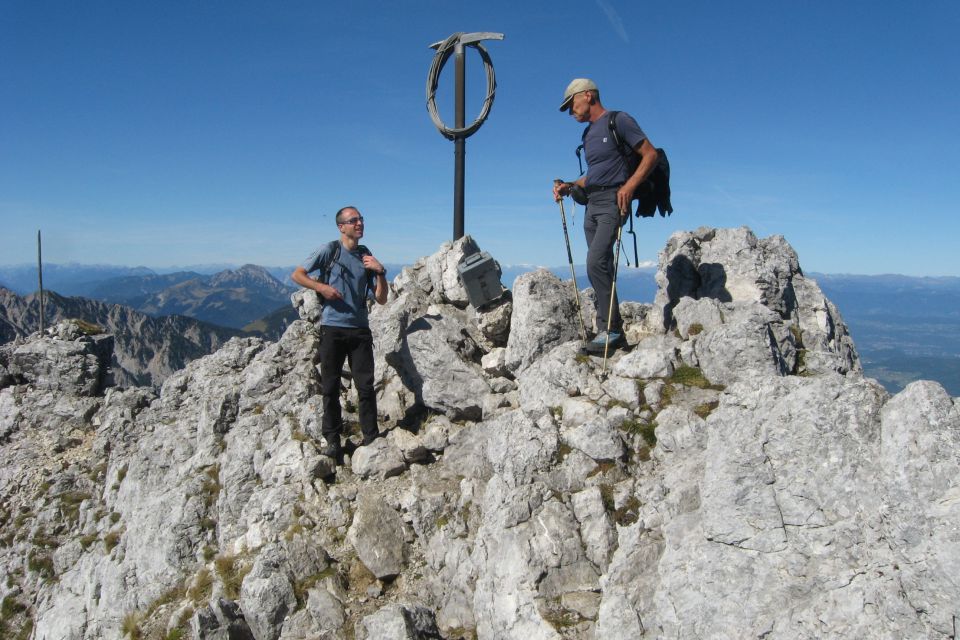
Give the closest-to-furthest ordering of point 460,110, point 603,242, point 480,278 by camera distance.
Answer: point 603,242, point 480,278, point 460,110

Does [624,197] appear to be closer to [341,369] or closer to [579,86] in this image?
[579,86]

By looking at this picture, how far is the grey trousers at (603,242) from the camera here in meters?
11.8

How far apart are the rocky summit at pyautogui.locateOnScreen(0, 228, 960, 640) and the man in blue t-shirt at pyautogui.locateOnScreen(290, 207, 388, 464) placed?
Answer: 1306 millimetres

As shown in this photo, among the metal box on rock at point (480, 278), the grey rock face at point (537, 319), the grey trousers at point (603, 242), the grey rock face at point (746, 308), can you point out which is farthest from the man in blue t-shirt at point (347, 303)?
the grey rock face at point (746, 308)

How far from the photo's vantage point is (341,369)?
13.1 m

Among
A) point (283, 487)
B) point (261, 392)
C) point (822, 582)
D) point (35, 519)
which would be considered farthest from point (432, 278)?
point (35, 519)

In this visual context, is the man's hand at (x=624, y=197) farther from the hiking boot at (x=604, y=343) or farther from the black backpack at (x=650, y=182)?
the hiking boot at (x=604, y=343)

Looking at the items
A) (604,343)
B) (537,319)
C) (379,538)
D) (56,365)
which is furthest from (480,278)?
(56,365)

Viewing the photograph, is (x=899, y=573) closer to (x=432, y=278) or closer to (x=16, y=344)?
(x=432, y=278)

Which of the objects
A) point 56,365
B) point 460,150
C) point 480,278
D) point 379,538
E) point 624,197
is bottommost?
point 379,538

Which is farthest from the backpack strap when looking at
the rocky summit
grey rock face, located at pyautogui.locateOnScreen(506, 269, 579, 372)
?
grey rock face, located at pyautogui.locateOnScreen(506, 269, 579, 372)

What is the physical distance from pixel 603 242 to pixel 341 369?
677cm

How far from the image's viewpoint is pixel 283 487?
42.9 ft

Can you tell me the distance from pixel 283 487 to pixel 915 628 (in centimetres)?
1185
